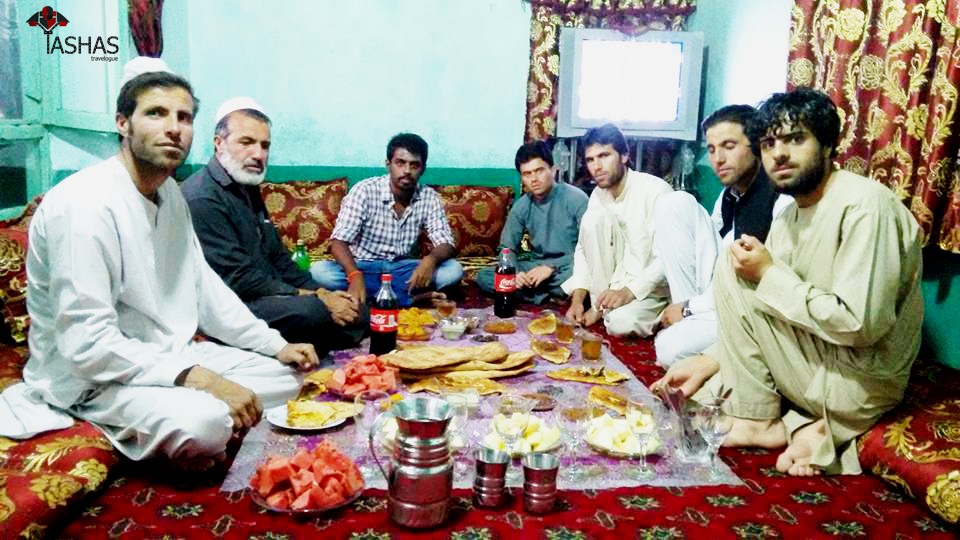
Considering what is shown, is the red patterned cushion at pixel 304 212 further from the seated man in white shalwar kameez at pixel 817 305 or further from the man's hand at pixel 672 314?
the seated man in white shalwar kameez at pixel 817 305

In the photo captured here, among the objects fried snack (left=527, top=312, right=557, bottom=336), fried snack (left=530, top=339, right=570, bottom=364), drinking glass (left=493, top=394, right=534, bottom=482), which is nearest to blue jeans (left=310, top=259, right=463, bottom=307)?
fried snack (left=527, top=312, right=557, bottom=336)

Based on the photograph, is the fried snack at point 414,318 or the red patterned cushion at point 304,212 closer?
the fried snack at point 414,318

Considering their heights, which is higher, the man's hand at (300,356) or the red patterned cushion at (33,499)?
the man's hand at (300,356)

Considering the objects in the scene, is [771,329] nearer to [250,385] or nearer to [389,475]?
[389,475]

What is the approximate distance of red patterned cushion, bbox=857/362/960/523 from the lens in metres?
2.08

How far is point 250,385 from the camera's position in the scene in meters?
2.67

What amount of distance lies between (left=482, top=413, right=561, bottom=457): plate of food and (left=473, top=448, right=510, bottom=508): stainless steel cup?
184 millimetres

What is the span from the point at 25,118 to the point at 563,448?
3649mm

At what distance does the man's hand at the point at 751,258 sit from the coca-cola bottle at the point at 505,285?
1.72 m

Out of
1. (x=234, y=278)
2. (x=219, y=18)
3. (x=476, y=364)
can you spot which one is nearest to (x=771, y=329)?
(x=476, y=364)

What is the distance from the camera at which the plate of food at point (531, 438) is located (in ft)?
7.36

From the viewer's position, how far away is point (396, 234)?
15.6 ft

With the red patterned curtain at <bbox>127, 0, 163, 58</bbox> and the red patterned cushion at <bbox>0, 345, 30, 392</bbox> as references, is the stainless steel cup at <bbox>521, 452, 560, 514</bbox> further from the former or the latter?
the red patterned curtain at <bbox>127, 0, 163, 58</bbox>

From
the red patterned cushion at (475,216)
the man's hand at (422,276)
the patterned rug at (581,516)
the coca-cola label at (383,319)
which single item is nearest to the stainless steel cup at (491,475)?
the patterned rug at (581,516)
